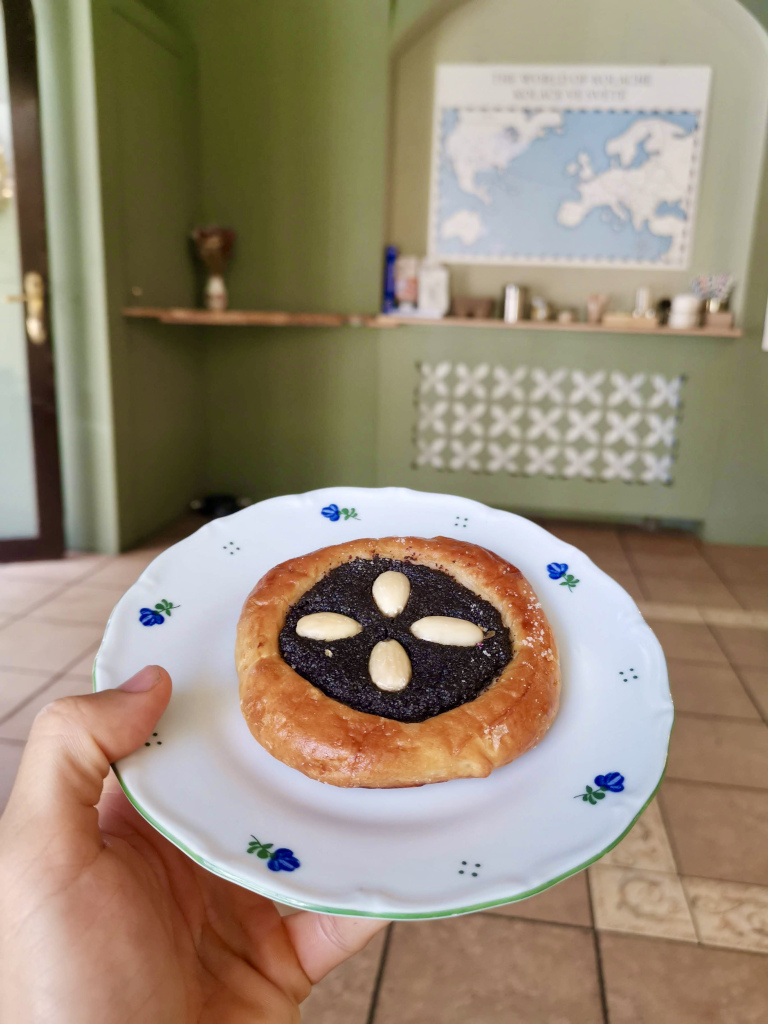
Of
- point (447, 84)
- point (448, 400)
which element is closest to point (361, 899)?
point (448, 400)

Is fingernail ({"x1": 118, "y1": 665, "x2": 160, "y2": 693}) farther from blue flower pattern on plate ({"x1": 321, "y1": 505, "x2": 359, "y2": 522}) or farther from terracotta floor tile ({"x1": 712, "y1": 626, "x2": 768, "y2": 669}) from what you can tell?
terracotta floor tile ({"x1": 712, "y1": 626, "x2": 768, "y2": 669})

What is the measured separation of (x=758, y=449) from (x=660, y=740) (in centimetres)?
310

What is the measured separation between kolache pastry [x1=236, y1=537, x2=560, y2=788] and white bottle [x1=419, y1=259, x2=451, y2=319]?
8.71 ft

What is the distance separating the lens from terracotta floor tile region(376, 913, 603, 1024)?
1.09 metres

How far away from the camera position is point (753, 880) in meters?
1.36

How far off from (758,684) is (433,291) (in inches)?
91.7

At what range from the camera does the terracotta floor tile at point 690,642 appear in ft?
7.38

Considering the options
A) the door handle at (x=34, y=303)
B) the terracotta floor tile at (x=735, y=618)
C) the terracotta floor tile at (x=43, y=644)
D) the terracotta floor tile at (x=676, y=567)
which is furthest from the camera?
the terracotta floor tile at (x=676, y=567)

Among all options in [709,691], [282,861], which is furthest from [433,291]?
[282,861]

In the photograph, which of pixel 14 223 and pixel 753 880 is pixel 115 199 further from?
pixel 753 880

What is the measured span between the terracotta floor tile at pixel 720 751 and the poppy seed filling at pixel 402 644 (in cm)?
110

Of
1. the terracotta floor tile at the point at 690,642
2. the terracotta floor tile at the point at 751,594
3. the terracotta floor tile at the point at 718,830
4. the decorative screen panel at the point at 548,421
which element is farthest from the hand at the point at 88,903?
the decorative screen panel at the point at 548,421

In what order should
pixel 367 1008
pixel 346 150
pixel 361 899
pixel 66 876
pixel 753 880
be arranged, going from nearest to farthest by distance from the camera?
pixel 361 899, pixel 66 876, pixel 367 1008, pixel 753 880, pixel 346 150

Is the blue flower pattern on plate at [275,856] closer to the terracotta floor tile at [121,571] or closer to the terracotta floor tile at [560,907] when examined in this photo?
the terracotta floor tile at [560,907]
